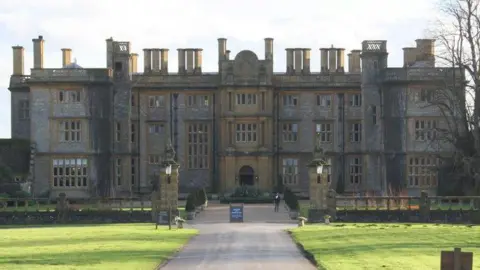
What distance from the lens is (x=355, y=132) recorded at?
251 ft

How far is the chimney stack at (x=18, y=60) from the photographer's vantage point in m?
78.6

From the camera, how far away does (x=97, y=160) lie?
241ft

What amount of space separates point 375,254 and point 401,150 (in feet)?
136

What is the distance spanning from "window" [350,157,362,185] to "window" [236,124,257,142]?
23.6 ft

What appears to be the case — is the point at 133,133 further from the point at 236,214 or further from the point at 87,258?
Answer: the point at 87,258

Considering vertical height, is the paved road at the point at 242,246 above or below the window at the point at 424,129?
below

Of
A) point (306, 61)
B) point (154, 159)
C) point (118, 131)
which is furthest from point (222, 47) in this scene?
point (118, 131)

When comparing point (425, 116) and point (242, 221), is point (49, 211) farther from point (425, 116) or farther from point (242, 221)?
point (425, 116)

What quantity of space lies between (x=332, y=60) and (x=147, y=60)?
1326cm

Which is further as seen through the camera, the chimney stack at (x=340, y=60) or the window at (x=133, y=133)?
the chimney stack at (x=340, y=60)

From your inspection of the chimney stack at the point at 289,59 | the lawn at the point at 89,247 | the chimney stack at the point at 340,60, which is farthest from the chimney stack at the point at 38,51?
Answer: the lawn at the point at 89,247

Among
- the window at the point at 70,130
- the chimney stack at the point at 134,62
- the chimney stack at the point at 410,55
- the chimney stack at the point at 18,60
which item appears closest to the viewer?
the window at the point at 70,130

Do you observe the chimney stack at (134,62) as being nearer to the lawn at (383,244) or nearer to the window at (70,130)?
the window at (70,130)

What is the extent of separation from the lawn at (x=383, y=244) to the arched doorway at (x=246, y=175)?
2678cm
